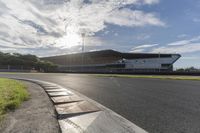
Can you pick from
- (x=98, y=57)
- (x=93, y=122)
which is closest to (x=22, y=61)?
(x=98, y=57)

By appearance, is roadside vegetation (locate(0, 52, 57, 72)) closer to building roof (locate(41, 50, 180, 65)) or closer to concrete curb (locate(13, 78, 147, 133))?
building roof (locate(41, 50, 180, 65))

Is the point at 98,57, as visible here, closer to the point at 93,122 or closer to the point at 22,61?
the point at 22,61

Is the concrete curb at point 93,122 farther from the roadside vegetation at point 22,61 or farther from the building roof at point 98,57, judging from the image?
the building roof at point 98,57

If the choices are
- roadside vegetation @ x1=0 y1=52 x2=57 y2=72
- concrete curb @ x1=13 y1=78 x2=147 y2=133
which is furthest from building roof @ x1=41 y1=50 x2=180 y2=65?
concrete curb @ x1=13 y1=78 x2=147 y2=133

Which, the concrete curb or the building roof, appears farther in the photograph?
the building roof

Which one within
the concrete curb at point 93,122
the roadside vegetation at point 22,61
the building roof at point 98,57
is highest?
the building roof at point 98,57

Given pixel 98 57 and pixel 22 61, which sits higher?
pixel 98 57

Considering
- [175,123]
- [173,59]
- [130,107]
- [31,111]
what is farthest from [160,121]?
[173,59]

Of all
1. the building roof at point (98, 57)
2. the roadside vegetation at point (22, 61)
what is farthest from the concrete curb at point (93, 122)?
the building roof at point (98, 57)

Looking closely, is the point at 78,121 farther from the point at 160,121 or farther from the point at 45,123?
the point at 160,121

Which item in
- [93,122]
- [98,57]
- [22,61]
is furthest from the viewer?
[98,57]

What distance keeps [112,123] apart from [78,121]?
82cm

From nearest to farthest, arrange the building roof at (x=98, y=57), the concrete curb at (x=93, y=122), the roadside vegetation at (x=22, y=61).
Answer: the concrete curb at (x=93, y=122) < the roadside vegetation at (x=22, y=61) < the building roof at (x=98, y=57)

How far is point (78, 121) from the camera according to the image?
4832 mm
